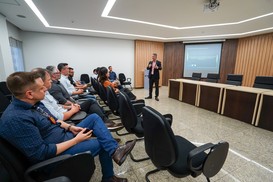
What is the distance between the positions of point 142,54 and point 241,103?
522 centimetres

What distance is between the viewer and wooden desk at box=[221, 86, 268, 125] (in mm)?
2816

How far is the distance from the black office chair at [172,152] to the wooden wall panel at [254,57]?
6.28 meters

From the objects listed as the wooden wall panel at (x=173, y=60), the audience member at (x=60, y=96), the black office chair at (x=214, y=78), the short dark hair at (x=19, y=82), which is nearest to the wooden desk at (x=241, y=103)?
the black office chair at (x=214, y=78)

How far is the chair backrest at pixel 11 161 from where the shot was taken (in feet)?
2.51

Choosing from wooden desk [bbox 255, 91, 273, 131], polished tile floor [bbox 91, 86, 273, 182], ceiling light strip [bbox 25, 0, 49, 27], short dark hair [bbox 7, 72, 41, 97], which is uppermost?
ceiling light strip [bbox 25, 0, 49, 27]

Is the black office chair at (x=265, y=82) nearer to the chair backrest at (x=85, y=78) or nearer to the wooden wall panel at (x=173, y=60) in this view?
the wooden wall panel at (x=173, y=60)

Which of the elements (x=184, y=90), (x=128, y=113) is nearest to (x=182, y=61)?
(x=184, y=90)

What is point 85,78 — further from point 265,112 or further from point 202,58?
point 265,112

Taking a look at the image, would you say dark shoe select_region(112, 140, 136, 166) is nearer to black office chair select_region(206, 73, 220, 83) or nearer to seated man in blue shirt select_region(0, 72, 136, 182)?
seated man in blue shirt select_region(0, 72, 136, 182)

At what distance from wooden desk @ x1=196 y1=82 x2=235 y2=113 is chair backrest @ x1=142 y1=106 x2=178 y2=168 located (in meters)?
3.13

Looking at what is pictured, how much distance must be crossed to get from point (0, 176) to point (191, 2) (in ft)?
12.5

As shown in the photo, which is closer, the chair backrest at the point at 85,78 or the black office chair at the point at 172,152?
the black office chair at the point at 172,152

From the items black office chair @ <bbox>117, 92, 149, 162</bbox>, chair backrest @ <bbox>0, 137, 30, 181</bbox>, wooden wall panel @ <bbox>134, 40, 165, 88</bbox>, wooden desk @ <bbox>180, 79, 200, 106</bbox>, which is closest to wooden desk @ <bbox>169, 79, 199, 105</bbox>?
wooden desk @ <bbox>180, 79, 200, 106</bbox>

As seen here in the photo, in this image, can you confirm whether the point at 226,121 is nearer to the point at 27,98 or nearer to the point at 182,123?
the point at 182,123
